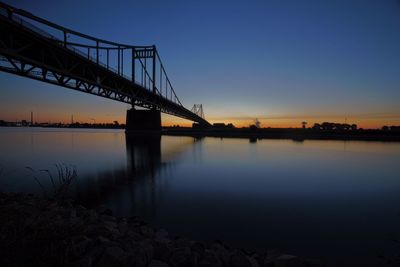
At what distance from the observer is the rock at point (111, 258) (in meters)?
2.89

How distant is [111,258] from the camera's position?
2.95 meters

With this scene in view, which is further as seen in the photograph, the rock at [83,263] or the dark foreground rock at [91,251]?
the rock at [83,263]

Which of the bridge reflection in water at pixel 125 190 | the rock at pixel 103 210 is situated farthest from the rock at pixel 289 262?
the rock at pixel 103 210

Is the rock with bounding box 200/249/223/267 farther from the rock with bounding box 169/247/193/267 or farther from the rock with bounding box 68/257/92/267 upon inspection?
the rock with bounding box 68/257/92/267

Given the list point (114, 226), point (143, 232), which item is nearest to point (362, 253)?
point (143, 232)

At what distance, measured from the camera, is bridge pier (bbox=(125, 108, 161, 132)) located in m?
54.9

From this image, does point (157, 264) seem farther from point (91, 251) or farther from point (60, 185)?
point (60, 185)


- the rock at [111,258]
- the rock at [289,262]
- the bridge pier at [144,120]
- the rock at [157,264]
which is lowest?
the rock at [289,262]

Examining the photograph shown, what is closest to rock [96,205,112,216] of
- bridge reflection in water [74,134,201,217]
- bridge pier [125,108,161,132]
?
bridge reflection in water [74,134,201,217]

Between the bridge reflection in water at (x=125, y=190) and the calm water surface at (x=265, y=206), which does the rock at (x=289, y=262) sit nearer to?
the calm water surface at (x=265, y=206)

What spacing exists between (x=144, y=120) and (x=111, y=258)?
5429cm

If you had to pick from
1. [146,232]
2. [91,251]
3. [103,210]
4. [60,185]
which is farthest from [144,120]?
[91,251]

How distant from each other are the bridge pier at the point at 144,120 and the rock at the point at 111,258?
52.8m

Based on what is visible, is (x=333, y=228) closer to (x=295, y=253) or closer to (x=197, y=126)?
(x=295, y=253)
